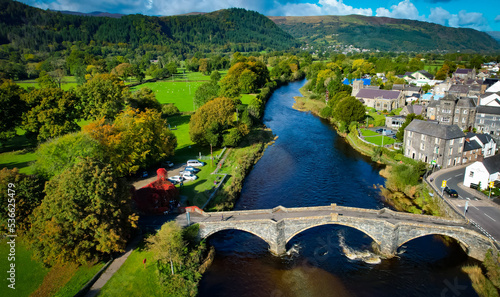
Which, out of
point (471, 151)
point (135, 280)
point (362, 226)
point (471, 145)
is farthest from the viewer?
point (471, 145)

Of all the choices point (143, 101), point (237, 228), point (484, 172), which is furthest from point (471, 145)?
point (143, 101)

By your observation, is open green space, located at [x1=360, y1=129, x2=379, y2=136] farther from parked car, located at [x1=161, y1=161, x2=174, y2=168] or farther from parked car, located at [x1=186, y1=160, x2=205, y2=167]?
parked car, located at [x1=161, y1=161, x2=174, y2=168]

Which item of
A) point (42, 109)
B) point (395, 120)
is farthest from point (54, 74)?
point (395, 120)

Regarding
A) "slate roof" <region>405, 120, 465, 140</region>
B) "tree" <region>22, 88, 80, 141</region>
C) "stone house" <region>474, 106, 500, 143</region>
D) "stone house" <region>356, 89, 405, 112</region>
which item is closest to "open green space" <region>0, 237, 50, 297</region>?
"tree" <region>22, 88, 80, 141</region>

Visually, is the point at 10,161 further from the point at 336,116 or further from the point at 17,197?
the point at 336,116

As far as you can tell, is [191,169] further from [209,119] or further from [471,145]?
[471,145]

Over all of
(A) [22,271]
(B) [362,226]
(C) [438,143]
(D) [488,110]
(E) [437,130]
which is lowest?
(A) [22,271]

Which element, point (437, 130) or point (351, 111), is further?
point (351, 111)
